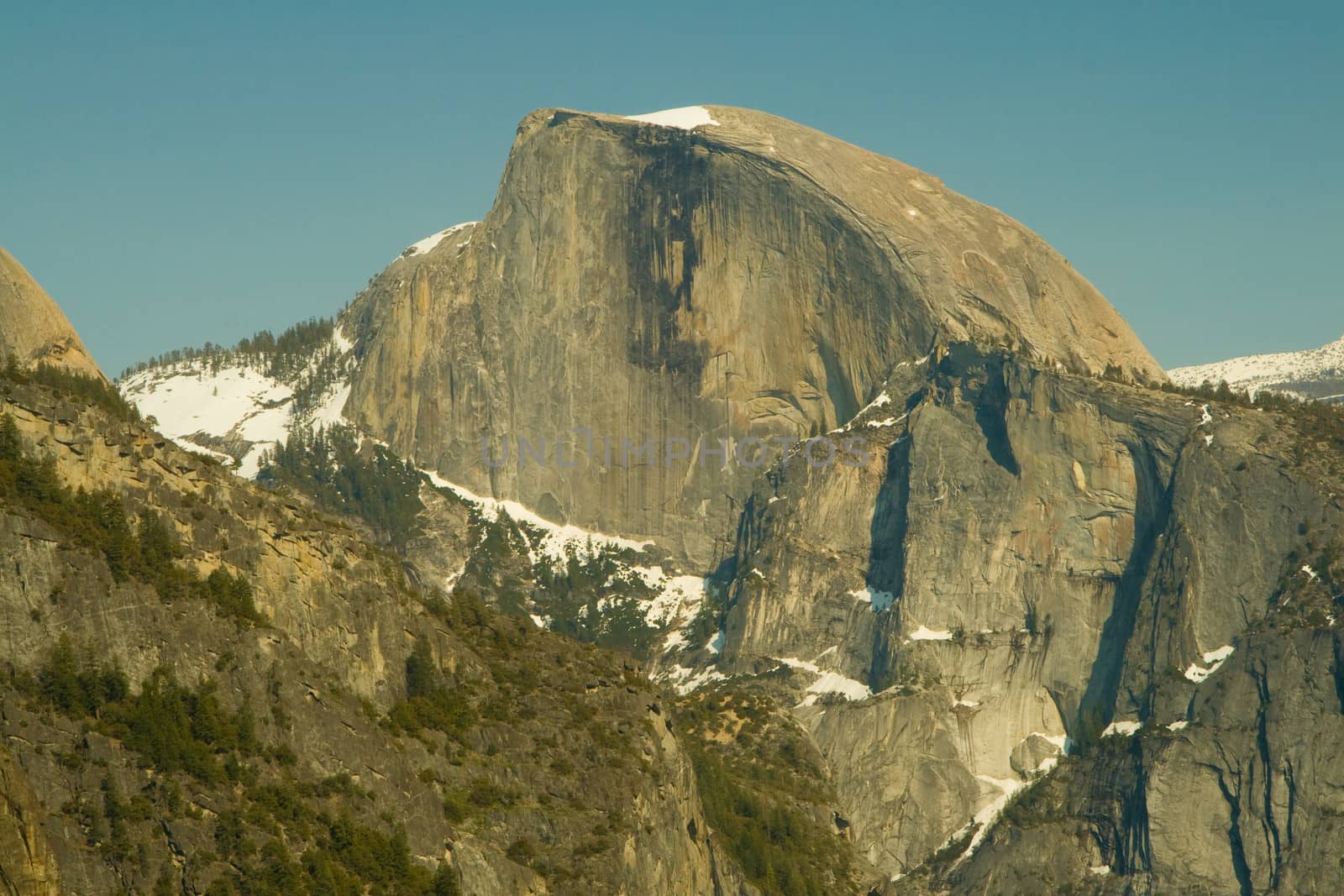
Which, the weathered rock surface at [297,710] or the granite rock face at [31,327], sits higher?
the granite rock face at [31,327]

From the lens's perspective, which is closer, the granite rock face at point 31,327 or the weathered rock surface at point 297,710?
the weathered rock surface at point 297,710

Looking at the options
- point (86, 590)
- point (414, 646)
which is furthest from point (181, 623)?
point (414, 646)

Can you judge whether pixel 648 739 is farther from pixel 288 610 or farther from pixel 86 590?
pixel 86 590

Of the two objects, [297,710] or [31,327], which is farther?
[31,327]

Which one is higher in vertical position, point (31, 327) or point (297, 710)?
point (31, 327)

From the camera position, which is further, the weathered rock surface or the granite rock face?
the granite rock face

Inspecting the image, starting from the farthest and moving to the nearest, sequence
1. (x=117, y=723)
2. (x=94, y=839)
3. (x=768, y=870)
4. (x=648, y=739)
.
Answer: (x=768, y=870)
(x=648, y=739)
(x=117, y=723)
(x=94, y=839)

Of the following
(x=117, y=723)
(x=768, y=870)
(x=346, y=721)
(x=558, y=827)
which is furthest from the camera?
(x=768, y=870)

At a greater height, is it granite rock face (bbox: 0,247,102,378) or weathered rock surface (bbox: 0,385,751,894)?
granite rock face (bbox: 0,247,102,378)
